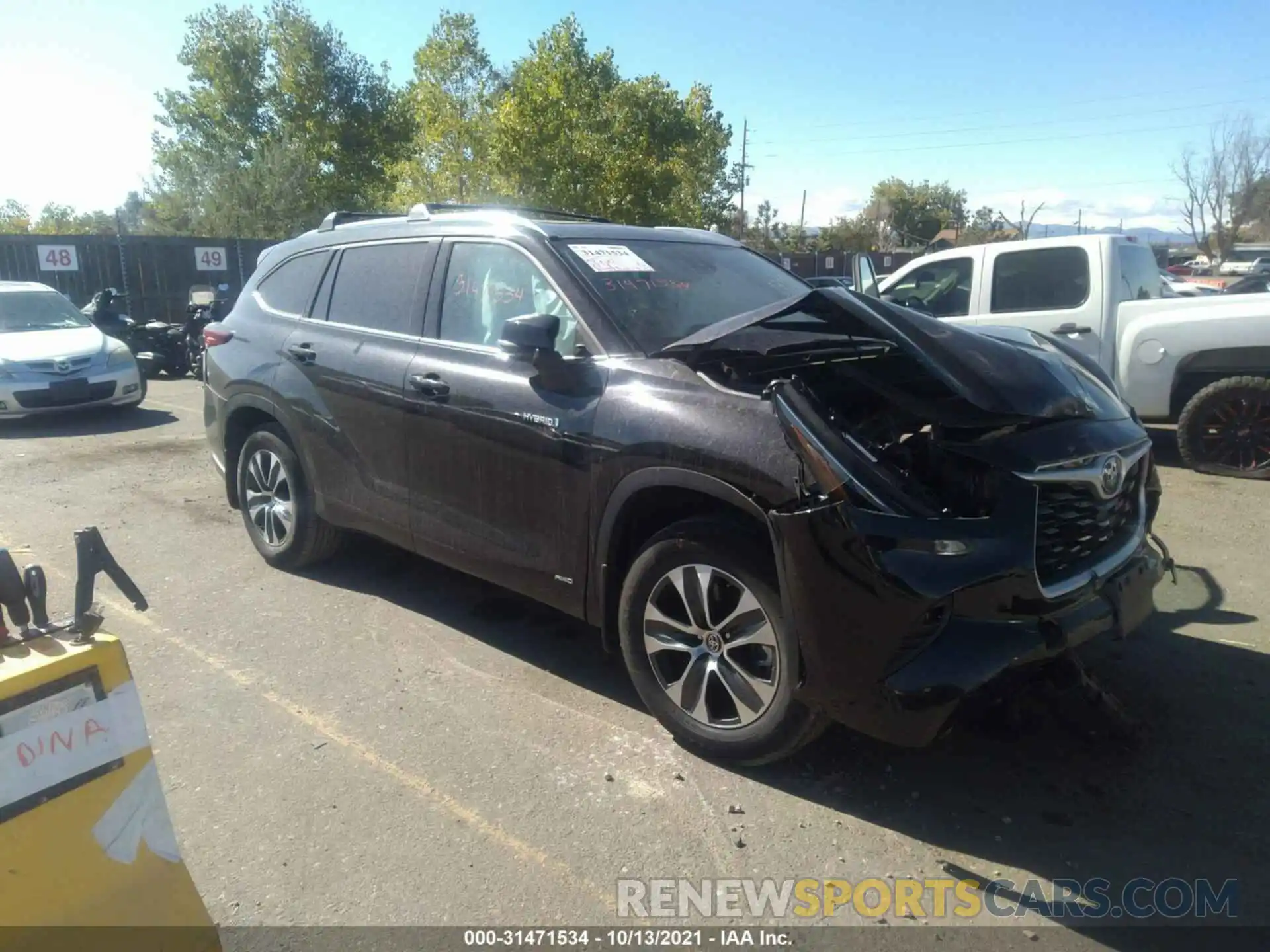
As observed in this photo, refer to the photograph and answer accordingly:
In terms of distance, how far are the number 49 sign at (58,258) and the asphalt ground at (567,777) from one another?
16239 millimetres

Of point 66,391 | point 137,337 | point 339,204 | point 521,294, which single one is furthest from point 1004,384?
point 339,204

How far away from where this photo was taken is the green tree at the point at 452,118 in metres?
25.3

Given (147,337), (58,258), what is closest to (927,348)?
(147,337)

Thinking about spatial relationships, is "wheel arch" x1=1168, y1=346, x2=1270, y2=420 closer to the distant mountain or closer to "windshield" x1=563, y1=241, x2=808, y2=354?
"windshield" x1=563, y1=241, x2=808, y2=354

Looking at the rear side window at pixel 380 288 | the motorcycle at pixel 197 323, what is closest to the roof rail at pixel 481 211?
the rear side window at pixel 380 288

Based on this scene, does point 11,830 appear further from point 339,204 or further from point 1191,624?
point 339,204

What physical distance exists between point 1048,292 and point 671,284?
212 inches

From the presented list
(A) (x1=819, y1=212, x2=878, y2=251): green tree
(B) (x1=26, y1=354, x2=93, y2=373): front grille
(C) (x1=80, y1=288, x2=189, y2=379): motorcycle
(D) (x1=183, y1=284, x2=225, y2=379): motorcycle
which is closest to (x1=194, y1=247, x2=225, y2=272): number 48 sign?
(C) (x1=80, y1=288, x2=189, y2=379): motorcycle

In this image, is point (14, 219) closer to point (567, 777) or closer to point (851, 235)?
point (851, 235)

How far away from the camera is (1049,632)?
2811mm

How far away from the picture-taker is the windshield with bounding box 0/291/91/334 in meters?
11.1

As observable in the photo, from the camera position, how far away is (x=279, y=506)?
526cm

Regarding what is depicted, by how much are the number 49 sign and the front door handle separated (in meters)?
17.7
